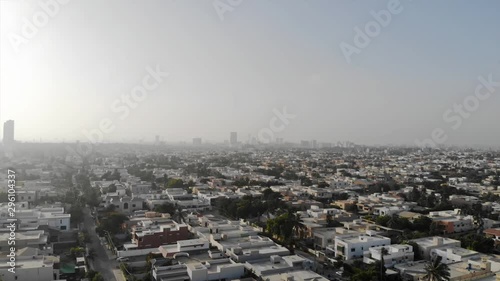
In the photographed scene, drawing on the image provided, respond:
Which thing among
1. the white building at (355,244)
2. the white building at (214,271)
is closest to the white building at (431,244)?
the white building at (355,244)

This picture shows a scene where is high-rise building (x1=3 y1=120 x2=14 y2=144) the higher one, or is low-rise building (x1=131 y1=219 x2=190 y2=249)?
high-rise building (x1=3 y1=120 x2=14 y2=144)

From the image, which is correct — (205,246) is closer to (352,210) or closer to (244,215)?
(244,215)

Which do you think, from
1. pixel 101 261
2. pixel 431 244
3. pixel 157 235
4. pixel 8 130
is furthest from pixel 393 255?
pixel 8 130

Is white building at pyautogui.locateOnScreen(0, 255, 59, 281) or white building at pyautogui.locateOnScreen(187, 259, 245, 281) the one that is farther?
white building at pyautogui.locateOnScreen(187, 259, 245, 281)

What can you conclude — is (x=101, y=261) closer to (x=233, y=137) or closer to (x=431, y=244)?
(x=431, y=244)

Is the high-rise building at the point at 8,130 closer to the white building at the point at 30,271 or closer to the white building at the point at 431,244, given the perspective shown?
the white building at the point at 30,271

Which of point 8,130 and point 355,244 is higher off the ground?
point 8,130

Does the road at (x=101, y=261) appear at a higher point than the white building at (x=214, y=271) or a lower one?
lower

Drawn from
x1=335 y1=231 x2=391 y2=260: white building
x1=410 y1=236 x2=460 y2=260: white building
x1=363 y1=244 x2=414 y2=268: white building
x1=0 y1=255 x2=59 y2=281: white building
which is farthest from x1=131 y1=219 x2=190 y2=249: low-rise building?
x1=410 y1=236 x2=460 y2=260: white building

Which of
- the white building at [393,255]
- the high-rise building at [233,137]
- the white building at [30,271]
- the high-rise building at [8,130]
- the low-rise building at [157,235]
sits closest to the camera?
the white building at [30,271]

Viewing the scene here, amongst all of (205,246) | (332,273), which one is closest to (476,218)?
(332,273)

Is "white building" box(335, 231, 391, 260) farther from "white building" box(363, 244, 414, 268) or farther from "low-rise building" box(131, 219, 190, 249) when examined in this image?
"low-rise building" box(131, 219, 190, 249)
